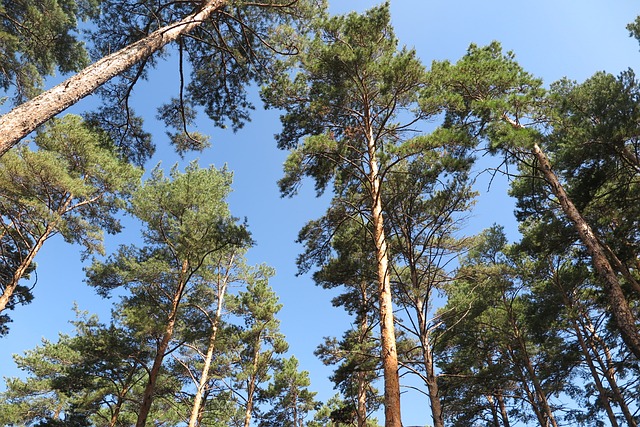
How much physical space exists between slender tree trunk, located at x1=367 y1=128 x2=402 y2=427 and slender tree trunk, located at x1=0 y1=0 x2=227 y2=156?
484 cm

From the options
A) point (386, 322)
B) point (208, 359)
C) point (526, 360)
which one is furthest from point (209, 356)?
point (526, 360)

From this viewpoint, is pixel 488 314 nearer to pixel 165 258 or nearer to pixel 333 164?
pixel 333 164

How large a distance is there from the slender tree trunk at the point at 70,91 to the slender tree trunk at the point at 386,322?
15.9 ft

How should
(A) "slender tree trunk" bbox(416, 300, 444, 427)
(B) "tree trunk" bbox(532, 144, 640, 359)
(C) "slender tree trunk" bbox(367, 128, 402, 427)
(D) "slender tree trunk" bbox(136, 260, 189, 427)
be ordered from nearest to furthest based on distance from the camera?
(C) "slender tree trunk" bbox(367, 128, 402, 427), (B) "tree trunk" bbox(532, 144, 640, 359), (A) "slender tree trunk" bbox(416, 300, 444, 427), (D) "slender tree trunk" bbox(136, 260, 189, 427)

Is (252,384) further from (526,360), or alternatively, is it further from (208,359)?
(526,360)

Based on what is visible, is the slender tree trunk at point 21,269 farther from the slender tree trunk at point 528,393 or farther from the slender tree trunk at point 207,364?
the slender tree trunk at point 528,393

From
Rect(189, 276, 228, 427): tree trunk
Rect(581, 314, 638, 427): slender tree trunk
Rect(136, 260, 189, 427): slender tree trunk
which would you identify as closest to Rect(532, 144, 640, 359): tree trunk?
Rect(581, 314, 638, 427): slender tree trunk

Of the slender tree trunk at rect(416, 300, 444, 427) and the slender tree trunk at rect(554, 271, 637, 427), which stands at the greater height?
the slender tree trunk at rect(554, 271, 637, 427)

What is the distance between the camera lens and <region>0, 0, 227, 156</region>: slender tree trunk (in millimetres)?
3455

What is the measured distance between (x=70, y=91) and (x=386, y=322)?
6.09 m

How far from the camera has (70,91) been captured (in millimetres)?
4184

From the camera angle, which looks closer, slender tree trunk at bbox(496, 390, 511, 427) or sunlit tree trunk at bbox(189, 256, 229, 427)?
sunlit tree trunk at bbox(189, 256, 229, 427)

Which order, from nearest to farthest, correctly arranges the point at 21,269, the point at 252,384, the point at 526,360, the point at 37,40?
the point at 37,40, the point at 21,269, the point at 526,360, the point at 252,384

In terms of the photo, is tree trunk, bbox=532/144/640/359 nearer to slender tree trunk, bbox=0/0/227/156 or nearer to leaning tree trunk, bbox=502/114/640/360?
leaning tree trunk, bbox=502/114/640/360
